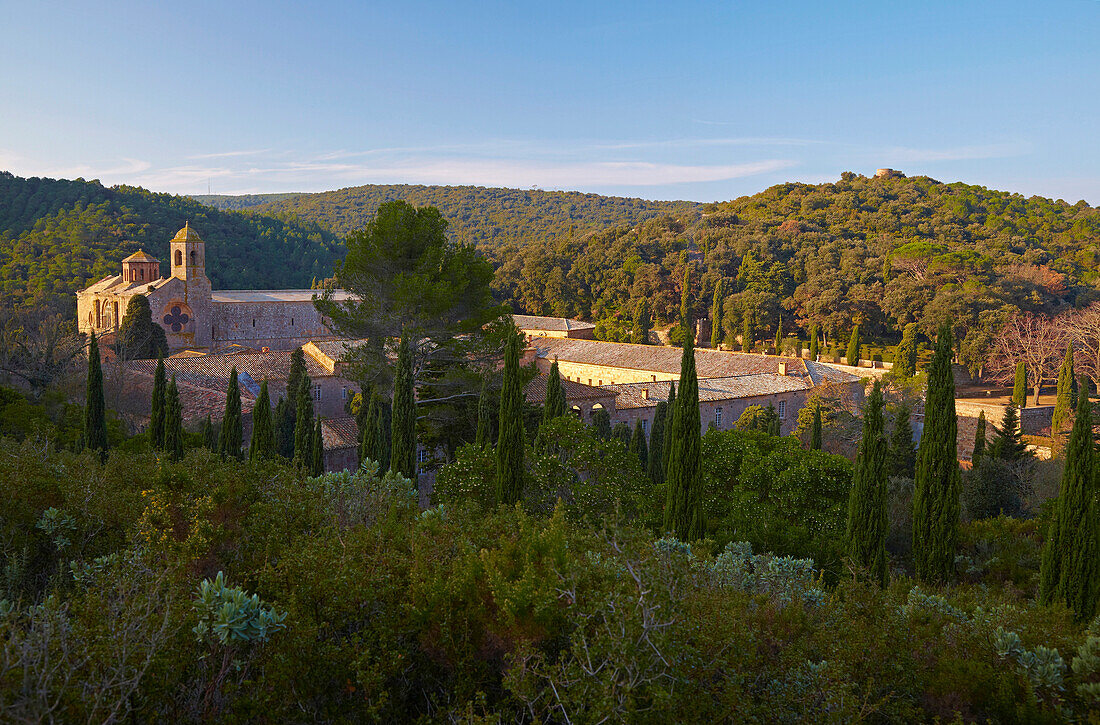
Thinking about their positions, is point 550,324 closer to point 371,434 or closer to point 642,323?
point 642,323

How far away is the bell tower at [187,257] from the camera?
42000mm

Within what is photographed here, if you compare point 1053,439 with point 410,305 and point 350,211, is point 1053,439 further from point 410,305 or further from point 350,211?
point 350,211

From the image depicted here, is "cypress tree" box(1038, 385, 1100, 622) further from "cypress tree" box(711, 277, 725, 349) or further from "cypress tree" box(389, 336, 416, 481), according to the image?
"cypress tree" box(711, 277, 725, 349)

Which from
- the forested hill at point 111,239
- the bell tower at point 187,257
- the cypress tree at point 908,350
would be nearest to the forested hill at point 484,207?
the forested hill at point 111,239

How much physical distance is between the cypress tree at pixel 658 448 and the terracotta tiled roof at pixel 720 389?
4.39 metres

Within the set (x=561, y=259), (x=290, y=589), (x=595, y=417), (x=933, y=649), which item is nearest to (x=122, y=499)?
(x=290, y=589)

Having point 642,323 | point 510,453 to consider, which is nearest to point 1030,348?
point 642,323

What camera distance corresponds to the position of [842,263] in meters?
51.8

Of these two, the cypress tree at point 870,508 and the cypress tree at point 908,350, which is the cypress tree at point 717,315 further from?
the cypress tree at point 870,508

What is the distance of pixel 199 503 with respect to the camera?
5.31 m

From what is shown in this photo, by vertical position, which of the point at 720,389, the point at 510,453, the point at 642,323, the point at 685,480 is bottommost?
the point at 720,389

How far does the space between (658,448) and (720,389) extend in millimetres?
10089

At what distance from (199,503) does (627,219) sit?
11846 cm

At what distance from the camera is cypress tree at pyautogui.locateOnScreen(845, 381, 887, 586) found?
1140 centimetres
